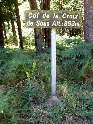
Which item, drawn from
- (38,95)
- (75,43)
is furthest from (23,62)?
(75,43)

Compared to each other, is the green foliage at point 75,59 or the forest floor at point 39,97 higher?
the green foliage at point 75,59

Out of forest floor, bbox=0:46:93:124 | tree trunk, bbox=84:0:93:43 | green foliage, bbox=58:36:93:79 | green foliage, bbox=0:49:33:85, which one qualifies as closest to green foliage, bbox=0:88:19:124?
forest floor, bbox=0:46:93:124

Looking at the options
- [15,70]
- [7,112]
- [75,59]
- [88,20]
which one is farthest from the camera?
[88,20]

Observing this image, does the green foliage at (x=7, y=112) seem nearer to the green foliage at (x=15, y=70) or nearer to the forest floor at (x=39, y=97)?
the forest floor at (x=39, y=97)

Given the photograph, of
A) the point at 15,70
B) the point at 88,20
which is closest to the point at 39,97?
the point at 15,70

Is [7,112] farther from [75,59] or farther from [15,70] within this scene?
[75,59]

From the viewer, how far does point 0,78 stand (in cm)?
576

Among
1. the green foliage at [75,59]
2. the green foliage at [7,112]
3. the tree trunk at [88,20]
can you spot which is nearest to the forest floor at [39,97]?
the green foliage at [7,112]

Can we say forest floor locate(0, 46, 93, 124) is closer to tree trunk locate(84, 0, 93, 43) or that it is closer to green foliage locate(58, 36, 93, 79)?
green foliage locate(58, 36, 93, 79)

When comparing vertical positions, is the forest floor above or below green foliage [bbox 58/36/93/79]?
below

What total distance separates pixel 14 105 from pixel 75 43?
388cm

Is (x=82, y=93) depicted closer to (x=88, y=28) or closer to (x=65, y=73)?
(x=65, y=73)

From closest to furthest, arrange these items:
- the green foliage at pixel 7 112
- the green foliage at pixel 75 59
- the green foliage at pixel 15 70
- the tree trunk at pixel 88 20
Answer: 1. the green foliage at pixel 7 112
2. the green foliage at pixel 15 70
3. the green foliage at pixel 75 59
4. the tree trunk at pixel 88 20

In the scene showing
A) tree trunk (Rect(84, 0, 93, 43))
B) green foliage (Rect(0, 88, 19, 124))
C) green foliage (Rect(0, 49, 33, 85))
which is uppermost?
tree trunk (Rect(84, 0, 93, 43))
